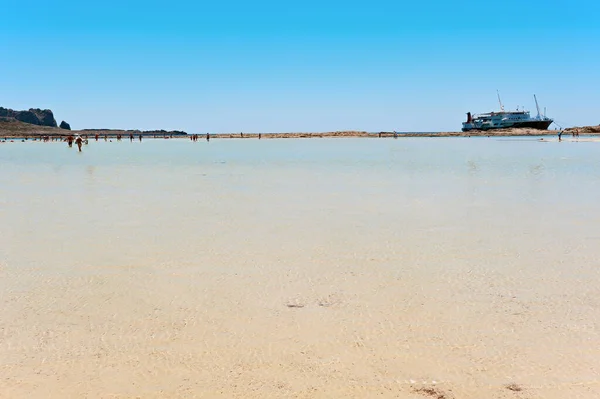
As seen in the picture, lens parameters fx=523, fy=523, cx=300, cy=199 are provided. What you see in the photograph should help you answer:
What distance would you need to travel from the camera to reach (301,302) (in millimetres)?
5480

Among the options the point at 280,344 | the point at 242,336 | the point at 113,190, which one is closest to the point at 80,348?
the point at 242,336

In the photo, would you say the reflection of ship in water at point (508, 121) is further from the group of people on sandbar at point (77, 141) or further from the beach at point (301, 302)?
the beach at point (301, 302)

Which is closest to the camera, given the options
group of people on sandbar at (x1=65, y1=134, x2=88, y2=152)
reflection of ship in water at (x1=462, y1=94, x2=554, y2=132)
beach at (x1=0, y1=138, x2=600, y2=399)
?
beach at (x1=0, y1=138, x2=600, y2=399)

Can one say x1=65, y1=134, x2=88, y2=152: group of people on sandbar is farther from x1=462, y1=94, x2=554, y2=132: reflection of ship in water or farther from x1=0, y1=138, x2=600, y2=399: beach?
x1=462, y1=94, x2=554, y2=132: reflection of ship in water

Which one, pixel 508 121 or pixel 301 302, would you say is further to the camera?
pixel 508 121

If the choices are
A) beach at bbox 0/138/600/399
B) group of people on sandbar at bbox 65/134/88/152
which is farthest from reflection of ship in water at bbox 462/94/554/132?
beach at bbox 0/138/600/399

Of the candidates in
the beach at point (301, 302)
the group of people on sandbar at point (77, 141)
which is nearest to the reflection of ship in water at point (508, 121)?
the group of people on sandbar at point (77, 141)

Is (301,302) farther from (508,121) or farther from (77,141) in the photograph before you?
(508,121)

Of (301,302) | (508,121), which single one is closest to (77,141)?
(301,302)

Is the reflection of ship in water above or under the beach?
above

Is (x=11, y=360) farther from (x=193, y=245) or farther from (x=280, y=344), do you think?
(x=193, y=245)

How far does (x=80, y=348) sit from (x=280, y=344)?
1.68 meters

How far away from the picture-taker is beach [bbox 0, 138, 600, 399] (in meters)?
3.88

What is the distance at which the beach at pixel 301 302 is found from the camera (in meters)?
3.88
